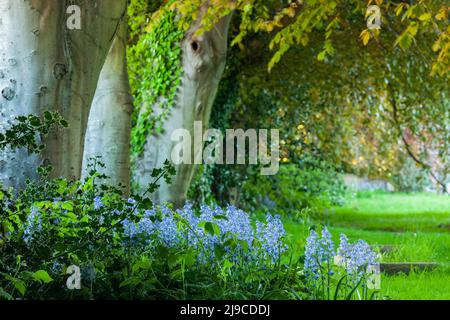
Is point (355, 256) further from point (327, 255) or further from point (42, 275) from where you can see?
point (42, 275)

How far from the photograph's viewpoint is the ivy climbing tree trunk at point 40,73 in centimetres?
469

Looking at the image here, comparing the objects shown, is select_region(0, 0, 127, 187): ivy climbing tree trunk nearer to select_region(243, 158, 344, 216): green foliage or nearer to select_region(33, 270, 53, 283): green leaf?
select_region(33, 270, 53, 283): green leaf

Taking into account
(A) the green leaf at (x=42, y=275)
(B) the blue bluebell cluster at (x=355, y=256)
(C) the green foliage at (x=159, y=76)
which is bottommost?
(A) the green leaf at (x=42, y=275)

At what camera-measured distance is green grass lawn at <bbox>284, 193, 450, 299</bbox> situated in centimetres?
594

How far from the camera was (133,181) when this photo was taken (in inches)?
405

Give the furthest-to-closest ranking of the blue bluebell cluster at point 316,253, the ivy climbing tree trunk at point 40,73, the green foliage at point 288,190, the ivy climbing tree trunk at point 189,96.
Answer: the green foliage at point 288,190
the ivy climbing tree trunk at point 189,96
the ivy climbing tree trunk at point 40,73
the blue bluebell cluster at point 316,253

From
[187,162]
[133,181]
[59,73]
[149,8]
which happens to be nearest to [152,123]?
[187,162]

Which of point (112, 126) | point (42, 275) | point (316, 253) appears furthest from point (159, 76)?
point (42, 275)

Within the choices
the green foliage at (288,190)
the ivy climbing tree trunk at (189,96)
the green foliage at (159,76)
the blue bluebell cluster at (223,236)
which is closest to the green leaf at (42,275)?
the blue bluebell cluster at (223,236)

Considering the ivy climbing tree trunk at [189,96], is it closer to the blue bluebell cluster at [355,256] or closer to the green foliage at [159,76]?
the green foliage at [159,76]

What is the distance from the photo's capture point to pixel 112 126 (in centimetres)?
726

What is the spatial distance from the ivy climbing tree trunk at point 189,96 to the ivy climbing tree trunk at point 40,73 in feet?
13.5

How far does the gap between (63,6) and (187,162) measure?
14.5 ft

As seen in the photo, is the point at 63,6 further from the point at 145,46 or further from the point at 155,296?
the point at 145,46
